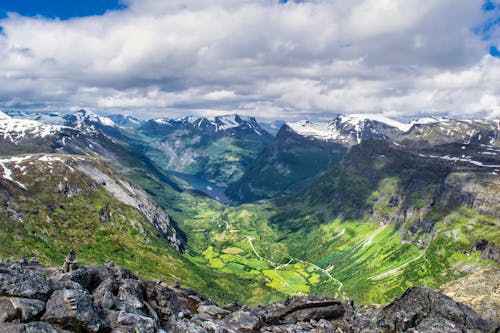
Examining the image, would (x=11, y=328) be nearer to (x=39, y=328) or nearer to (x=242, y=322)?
(x=39, y=328)

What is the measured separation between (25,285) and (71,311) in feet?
29.9

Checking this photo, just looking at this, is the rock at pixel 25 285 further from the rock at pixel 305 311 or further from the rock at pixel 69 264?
the rock at pixel 305 311

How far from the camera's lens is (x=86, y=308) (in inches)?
1918

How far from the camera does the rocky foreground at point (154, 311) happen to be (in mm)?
47062

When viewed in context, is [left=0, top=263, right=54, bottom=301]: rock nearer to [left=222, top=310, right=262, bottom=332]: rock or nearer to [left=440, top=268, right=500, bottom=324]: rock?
[left=222, top=310, right=262, bottom=332]: rock

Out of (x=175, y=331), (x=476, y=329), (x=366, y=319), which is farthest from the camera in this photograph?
(x=366, y=319)

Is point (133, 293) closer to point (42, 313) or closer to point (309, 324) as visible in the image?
point (42, 313)

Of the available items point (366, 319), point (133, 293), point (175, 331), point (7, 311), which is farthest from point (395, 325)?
point (7, 311)

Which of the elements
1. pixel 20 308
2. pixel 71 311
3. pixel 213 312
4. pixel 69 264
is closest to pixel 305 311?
pixel 213 312

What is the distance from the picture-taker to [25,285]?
51000mm

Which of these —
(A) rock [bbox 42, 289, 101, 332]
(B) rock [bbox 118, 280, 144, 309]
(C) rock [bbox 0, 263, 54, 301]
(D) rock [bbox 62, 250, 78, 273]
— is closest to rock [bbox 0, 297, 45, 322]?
(A) rock [bbox 42, 289, 101, 332]

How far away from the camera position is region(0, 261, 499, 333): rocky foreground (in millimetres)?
47062

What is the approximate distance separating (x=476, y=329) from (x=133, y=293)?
57216 mm

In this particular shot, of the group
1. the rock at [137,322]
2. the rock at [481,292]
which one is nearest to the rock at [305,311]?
the rock at [481,292]
